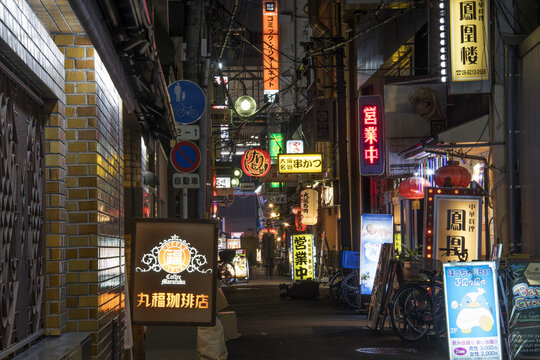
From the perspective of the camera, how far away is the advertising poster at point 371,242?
19078 mm

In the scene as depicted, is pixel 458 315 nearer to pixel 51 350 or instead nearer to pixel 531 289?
pixel 531 289

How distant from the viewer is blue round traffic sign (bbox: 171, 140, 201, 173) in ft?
46.6

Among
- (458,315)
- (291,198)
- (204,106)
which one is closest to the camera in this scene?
(458,315)

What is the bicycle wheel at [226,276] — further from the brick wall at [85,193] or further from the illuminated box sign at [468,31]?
the brick wall at [85,193]

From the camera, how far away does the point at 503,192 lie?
16.0 meters

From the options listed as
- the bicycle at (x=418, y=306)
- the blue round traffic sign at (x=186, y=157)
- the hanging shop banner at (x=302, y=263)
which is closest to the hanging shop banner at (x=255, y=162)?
the hanging shop banner at (x=302, y=263)

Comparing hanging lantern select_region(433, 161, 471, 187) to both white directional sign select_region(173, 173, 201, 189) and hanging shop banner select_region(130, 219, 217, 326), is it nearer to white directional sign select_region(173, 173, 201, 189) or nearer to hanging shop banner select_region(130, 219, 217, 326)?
white directional sign select_region(173, 173, 201, 189)

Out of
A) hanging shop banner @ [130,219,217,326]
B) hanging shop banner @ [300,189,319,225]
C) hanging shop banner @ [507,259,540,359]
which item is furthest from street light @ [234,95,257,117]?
hanging shop banner @ [130,219,217,326]

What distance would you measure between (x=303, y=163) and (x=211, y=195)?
513 inches

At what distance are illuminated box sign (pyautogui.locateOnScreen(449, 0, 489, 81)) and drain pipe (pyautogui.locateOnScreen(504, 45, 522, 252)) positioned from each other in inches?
27.3

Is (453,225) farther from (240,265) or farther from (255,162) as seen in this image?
(255,162)

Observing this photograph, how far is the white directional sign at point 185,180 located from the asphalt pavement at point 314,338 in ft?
10.1

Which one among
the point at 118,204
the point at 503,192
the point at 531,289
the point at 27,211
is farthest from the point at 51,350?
the point at 503,192

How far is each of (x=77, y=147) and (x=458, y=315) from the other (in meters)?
6.10
